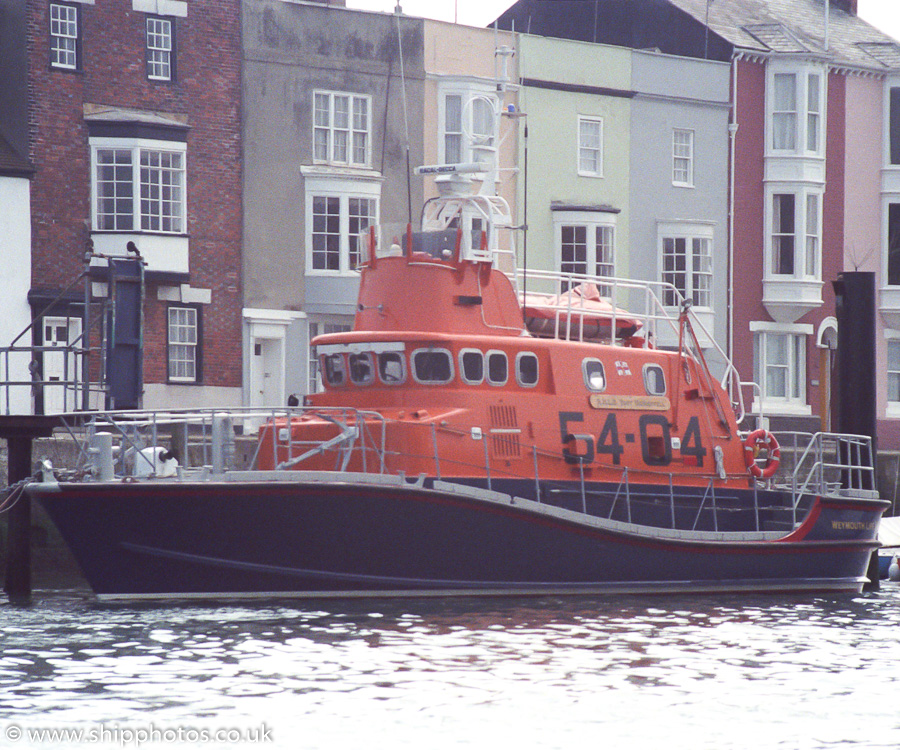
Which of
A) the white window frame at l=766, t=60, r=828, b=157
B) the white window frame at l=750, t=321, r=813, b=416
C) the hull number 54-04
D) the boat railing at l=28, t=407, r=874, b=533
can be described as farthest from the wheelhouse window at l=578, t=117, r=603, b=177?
the hull number 54-04

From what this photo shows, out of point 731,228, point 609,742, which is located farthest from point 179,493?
point 731,228

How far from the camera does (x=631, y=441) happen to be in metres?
19.4

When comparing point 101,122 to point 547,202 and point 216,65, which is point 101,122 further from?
point 547,202

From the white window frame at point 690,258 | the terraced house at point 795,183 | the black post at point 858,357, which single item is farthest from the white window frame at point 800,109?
the black post at point 858,357

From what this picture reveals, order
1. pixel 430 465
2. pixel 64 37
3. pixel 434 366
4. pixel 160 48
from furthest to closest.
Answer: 1. pixel 160 48
2. pixel 64 37
3. pixel 434 366
4. pixel 430 465

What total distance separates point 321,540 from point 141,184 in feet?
49.8

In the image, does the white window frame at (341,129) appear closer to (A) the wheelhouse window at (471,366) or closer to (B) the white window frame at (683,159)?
(B) the white window frame at (683,159)

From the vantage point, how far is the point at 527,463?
18.6 m

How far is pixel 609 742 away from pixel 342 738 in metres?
2.03

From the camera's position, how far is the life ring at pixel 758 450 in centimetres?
2031

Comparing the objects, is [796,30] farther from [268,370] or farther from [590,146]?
[268,370]

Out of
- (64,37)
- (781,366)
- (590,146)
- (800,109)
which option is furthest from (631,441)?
(800,109)

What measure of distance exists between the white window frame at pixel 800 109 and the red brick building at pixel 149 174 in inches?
534

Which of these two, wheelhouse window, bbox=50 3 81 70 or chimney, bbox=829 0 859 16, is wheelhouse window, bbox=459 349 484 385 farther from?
chimney, bbox=829 0 859 16
